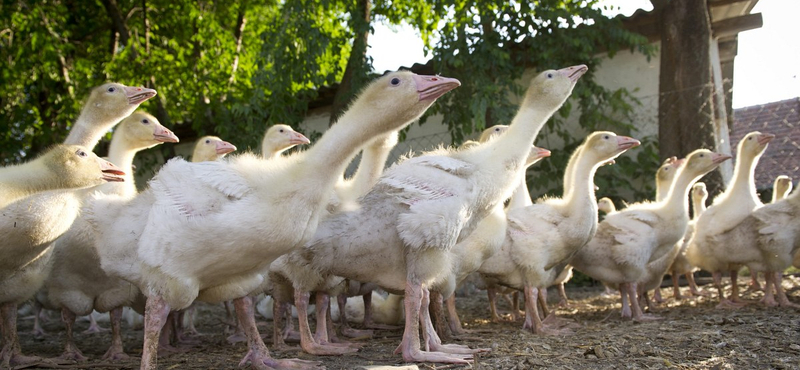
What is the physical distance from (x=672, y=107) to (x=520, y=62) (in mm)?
2822

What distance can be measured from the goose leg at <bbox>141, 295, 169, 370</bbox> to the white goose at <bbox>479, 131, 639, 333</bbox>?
3.44 m

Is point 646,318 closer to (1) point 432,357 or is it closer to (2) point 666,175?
(2) point 666,175

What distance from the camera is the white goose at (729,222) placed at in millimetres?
7906

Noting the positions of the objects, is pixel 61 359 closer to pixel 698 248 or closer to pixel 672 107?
pixel 698 248

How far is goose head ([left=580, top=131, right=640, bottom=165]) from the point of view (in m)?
7.10

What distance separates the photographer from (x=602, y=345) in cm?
514

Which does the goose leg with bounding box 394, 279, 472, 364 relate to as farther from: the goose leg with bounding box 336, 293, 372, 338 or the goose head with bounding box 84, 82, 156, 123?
the goose head with bounding box 84, 82, 156, 123

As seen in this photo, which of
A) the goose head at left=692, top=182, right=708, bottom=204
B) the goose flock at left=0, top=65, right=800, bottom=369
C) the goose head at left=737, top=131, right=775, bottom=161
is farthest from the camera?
the goose head at left=692, top=182, right=708, bottom=204

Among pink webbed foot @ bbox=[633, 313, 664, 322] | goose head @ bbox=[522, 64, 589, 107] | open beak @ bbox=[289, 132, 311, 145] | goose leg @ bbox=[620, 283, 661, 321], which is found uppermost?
goose head @ bbox=[522, 64, 589, 107]

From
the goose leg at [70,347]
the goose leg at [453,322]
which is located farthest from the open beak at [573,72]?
the goose leg at [70,347]

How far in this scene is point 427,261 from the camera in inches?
191

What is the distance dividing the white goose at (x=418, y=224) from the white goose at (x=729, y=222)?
→ 3769 mm

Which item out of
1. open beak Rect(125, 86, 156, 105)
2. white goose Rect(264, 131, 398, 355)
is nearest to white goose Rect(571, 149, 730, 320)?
white goose Rect(264, 131, 398, 355)

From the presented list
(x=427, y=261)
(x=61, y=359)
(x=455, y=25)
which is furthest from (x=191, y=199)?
(x=455, y=25)
